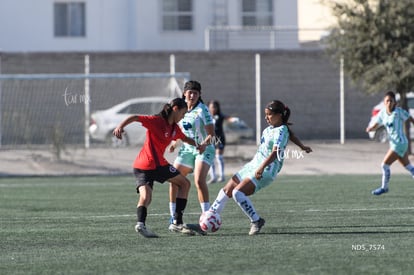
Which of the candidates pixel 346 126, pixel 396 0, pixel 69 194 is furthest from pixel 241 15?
pixel 69 194

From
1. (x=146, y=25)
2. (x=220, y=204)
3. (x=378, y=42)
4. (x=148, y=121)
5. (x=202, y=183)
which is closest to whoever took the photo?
Result: (x=148, y=121)

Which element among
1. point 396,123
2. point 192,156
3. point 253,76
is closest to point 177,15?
point 253,76

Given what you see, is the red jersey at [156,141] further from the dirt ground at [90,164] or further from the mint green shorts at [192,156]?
the dirt ground at [90,164]

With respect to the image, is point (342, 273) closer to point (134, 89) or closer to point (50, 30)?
point (134, 89)

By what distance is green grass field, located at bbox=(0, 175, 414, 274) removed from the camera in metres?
10.6

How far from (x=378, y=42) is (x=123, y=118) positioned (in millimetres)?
7608

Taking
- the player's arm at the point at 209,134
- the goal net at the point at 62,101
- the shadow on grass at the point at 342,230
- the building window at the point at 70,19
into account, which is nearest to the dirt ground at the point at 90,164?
the goal net at the point at 62,101

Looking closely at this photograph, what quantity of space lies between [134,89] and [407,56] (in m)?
7.76

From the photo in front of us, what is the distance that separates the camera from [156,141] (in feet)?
44.0

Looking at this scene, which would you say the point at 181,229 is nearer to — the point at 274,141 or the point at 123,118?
the point at 274,141

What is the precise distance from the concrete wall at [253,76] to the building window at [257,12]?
31.1 feet

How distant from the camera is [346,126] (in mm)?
34938

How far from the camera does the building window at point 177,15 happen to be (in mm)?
44844

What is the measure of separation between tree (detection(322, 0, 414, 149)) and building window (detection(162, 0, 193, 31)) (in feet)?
45.8
